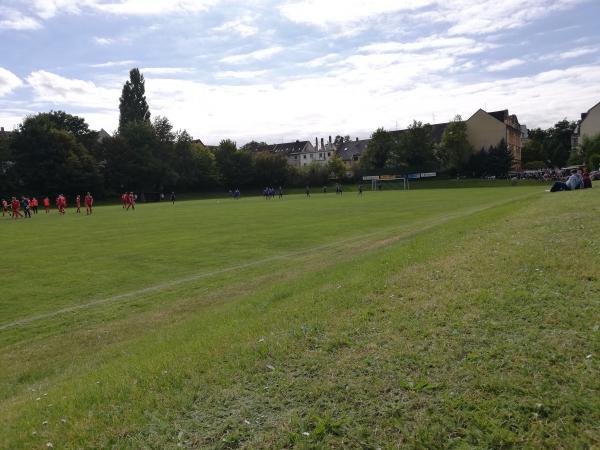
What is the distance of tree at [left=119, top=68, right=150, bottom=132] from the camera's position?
333 ft

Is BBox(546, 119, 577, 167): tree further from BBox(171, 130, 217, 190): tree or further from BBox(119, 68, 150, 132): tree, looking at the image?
BBox(119, 68, 150, 132): tree

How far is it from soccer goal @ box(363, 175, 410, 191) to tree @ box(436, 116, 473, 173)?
10254 mm

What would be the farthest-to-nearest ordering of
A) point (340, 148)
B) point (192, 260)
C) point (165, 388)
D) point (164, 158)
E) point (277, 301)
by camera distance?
1. point (340, 148)
2. point (164, 158)
3. point (192, 260)
4. point (277, 301)
5. point (165, 388)

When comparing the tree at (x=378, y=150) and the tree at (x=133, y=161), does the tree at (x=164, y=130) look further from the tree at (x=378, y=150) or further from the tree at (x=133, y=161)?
the tree at (x=378, y=150)

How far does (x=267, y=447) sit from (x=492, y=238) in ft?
28.6

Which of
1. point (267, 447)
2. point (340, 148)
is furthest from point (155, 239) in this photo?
point (340, 148)

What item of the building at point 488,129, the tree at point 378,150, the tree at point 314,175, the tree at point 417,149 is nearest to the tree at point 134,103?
the tree at point 314,175

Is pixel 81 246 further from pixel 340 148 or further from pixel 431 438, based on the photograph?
pixel 340 148

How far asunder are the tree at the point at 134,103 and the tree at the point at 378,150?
47.7m

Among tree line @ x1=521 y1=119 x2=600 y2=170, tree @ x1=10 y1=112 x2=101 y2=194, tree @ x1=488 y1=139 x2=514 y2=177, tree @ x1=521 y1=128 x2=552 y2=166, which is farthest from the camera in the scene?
tree @ x1=521 y1=128 x2=552 y2=166

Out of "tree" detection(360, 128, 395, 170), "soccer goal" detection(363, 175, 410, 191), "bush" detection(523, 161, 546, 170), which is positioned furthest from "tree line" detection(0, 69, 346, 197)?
"bush" detection(523, 161, 546, 170)

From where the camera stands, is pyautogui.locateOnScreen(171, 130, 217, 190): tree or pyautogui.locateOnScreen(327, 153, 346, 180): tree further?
pyautogui.locateOnScreen(327, 153, 346, 180): tree

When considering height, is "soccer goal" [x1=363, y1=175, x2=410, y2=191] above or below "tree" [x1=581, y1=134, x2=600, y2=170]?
below

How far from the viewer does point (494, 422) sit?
3965 millimetres
